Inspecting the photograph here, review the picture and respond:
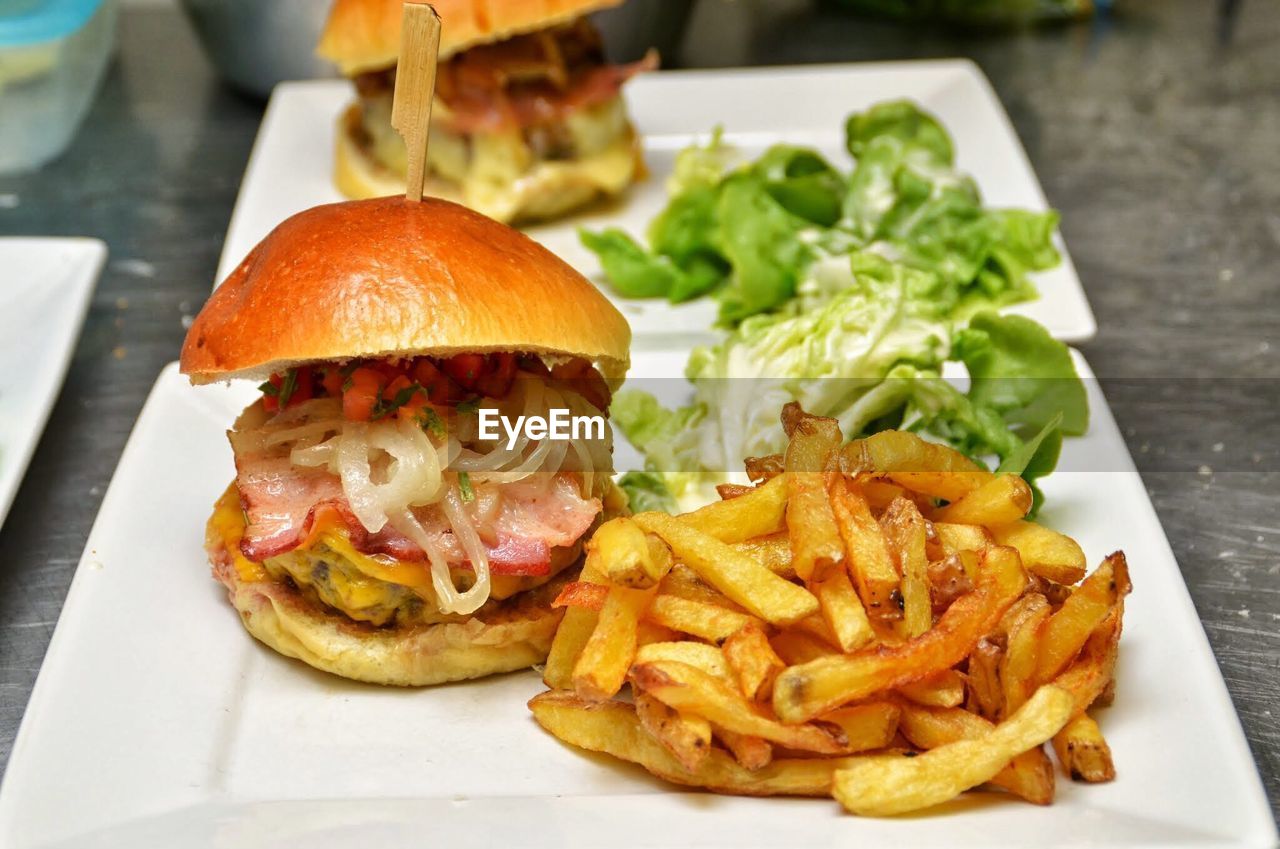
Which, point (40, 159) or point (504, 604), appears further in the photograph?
point (40, 159)

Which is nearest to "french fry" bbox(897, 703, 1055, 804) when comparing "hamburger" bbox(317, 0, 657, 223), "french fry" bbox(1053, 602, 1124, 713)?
"french fry" bbox(1053, 602, 1124, 713)

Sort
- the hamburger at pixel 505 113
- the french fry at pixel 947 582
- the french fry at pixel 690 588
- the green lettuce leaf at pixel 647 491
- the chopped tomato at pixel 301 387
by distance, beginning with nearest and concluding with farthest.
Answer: the french fry at pixel 947 582
the french fry at pixel 690 588
the chopped tomato at pixel 301 387
the green lettuce leaf at pixel 647 491
the hamburger at pixel 505 113

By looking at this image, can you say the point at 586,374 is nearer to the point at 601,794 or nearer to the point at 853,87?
the point at 601,794

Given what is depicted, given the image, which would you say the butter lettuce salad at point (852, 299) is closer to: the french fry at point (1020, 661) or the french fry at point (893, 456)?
the french fry at point (893, 456)

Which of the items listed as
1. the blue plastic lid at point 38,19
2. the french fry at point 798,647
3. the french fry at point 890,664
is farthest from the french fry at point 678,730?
the blue plastic lid at point 38,19

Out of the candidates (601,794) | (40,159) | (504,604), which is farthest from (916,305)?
(40,159)

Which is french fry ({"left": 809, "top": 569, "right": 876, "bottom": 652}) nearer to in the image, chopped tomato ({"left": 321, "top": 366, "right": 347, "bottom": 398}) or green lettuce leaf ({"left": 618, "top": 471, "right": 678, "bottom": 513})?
green lettuce leaf ({"left": 618, "top": 471, "right": 678, "bottom": 513})
